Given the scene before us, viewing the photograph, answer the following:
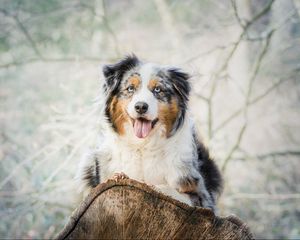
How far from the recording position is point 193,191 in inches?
122

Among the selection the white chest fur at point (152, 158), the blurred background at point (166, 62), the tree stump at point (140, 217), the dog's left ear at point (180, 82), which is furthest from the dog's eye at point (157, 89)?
the blurred background at point (166, 62)

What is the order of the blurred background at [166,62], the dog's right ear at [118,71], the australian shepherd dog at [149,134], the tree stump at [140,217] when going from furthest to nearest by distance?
the blurred background at [166,62]
the dog's right ear at [118,71]
the australian shepherd dog at [149,134]
the tree stump at [140,217]

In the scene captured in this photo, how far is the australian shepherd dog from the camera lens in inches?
121

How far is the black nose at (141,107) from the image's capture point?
2.97m

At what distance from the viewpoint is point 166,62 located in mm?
7043

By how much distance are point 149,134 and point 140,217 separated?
0.71 metres

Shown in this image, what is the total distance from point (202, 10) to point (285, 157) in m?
2.01

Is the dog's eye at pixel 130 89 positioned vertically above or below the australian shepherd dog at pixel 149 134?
above

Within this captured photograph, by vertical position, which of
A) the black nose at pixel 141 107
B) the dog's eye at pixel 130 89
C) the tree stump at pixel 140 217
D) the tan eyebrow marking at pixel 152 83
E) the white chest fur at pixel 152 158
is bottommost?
the tree stump at pixel 140 217

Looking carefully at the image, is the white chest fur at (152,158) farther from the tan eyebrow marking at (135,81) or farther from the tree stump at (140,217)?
the tree stump at (140,217)

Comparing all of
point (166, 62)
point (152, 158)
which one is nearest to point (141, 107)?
point (152, 158)

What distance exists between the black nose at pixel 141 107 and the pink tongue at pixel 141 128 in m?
0.10

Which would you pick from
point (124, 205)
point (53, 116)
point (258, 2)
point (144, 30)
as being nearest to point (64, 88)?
point (53, 116)

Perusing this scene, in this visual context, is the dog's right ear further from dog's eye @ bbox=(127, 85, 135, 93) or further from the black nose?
the black nose
